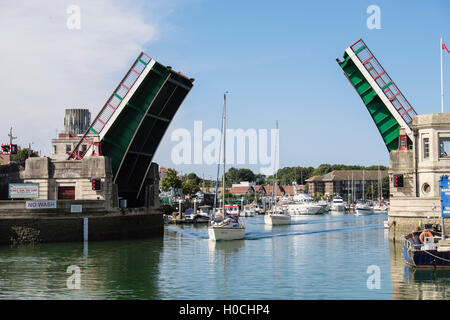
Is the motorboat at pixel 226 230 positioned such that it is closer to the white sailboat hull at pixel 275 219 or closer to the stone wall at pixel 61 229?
the stone wall at pixel 61 229

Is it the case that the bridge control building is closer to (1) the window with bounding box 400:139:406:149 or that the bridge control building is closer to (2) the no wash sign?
(2) the no wash sign

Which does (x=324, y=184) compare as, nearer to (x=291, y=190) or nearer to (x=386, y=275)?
(x=291, y=190)

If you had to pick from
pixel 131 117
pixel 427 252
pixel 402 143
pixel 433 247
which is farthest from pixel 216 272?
pixel 402 143

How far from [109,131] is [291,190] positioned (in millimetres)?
131976

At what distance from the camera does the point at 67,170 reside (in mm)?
38438

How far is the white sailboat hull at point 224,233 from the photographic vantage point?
37.6 meters

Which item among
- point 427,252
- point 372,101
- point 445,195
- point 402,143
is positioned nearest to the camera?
point 427,252

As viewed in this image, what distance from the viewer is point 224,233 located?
38094 millimetres

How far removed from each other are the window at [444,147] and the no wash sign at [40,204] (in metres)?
24.2

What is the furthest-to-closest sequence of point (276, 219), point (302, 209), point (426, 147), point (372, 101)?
point (302, 209) → point (276, 219) → point (372, 101) → point (426, 147)

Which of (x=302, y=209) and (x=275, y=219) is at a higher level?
(x=275, y=219)

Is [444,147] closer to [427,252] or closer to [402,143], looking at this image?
[402,143]

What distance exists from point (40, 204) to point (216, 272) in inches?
624
